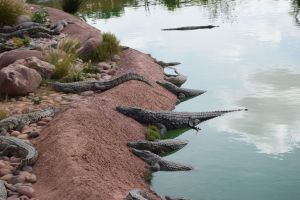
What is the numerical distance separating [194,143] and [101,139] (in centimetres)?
168

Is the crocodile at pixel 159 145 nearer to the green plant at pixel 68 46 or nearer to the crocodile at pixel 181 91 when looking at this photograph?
the crocodile at pixel 181 91

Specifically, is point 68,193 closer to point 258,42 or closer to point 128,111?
point 128,111

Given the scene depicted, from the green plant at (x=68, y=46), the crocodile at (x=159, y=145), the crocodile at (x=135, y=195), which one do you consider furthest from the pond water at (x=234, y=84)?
the green plant at (x=68, y=46)

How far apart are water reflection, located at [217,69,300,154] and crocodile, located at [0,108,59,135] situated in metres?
2.86

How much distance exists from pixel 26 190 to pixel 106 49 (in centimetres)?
616

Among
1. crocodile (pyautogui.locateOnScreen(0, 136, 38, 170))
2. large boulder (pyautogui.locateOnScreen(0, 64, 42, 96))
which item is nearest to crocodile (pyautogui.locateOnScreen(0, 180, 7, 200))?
crocodile (pyautogui.locateOnScreen(0, 136, 38, 170))

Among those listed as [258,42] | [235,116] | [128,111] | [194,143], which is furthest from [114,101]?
[258,42]

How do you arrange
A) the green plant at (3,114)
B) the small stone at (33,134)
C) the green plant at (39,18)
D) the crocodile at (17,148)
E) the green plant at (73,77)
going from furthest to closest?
1. the green plant at (39,18)
2. the green plant at (73,77)
3. the green plant at (3,114)
4. the small stone at (33,134)
5. the crocodile at (17,148)

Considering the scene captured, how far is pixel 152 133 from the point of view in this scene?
301 inches

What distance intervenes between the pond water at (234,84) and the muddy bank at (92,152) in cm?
61

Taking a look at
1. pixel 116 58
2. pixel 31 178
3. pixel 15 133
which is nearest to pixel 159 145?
pixel 15 133

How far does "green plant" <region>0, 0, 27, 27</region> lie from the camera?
13.4 metres

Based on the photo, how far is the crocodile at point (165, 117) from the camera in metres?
7.89

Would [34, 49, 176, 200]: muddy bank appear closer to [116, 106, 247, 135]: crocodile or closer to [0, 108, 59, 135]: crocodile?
[116, 106, 247, 135]: crocodile
